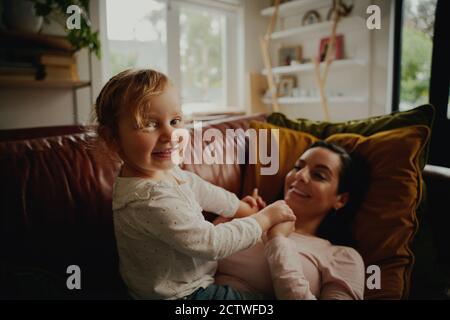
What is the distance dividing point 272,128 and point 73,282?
2.59 ft

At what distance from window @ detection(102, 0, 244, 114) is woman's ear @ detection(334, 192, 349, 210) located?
70.8 inches

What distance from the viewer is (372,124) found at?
3.55ft

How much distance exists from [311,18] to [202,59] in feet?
Answer: 3.64

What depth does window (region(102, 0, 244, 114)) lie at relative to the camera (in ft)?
9.25

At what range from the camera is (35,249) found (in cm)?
80

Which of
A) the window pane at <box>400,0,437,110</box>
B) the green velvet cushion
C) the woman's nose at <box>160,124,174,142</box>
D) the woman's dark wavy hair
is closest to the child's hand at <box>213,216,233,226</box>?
the woman's dark wavy hair

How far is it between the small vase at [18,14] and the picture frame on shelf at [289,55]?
2.21 m

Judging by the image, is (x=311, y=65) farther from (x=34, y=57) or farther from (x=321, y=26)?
(x=34, y=57)

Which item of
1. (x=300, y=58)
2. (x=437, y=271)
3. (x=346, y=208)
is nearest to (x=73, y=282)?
(x=346, y=208)

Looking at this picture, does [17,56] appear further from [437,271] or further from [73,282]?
[437,271]

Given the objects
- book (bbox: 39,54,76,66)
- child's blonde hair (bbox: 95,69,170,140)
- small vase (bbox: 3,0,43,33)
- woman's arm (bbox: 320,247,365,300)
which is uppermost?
small vase (bbox: 3,0,43,33)

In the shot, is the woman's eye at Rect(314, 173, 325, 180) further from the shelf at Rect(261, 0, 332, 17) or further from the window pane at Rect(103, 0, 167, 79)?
the shelf at Rect(261, 0, 332, 17)

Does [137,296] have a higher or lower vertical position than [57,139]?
lower

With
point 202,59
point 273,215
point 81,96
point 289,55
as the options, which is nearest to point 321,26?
point 289,55
